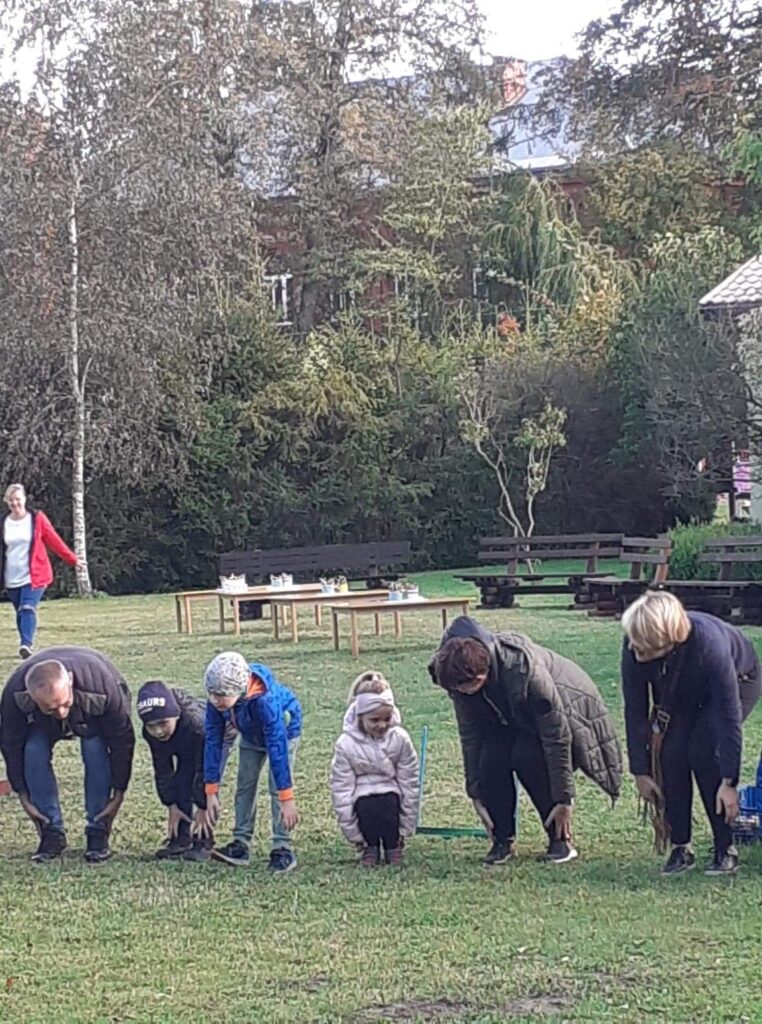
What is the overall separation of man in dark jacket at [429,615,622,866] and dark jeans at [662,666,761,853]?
44 centimetres

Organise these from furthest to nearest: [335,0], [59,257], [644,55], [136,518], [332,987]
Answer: [335,0] < [136,518] < [59,257] < [644,55] < [332,987]

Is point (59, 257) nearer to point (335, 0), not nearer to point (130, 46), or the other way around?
point (130, 46)

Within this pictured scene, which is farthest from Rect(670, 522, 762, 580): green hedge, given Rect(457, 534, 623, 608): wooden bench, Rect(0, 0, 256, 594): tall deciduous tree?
Rect(0, 0, 256, 594): tall deciduous tree

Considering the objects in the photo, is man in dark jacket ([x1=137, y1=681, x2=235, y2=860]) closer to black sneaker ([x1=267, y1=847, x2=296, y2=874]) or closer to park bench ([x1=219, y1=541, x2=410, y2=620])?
black sneaker ([x1=267, y1=847, x2=296, y2=874])

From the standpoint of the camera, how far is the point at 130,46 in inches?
1145

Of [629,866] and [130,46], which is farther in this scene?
[130,46]

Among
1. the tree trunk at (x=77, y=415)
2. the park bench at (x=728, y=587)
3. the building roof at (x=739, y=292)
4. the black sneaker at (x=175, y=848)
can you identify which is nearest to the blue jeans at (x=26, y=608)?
the park bench at (x=728, y=587)

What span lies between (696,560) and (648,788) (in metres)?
14.7

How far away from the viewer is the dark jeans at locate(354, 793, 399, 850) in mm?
7551

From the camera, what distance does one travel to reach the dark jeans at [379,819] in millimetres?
7551

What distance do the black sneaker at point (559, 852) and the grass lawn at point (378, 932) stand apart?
0.33ft

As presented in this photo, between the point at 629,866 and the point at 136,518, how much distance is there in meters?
24.0

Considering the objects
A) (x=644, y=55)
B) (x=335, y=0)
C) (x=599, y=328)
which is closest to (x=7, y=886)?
(x=644, y=55)

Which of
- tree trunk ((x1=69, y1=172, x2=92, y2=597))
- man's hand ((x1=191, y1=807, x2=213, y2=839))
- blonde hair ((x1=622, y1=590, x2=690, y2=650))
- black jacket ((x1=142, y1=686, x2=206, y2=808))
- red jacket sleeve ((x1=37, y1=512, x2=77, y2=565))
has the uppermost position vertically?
tree trunk ((x1=69, y1=172, x2=92, y2=597))
